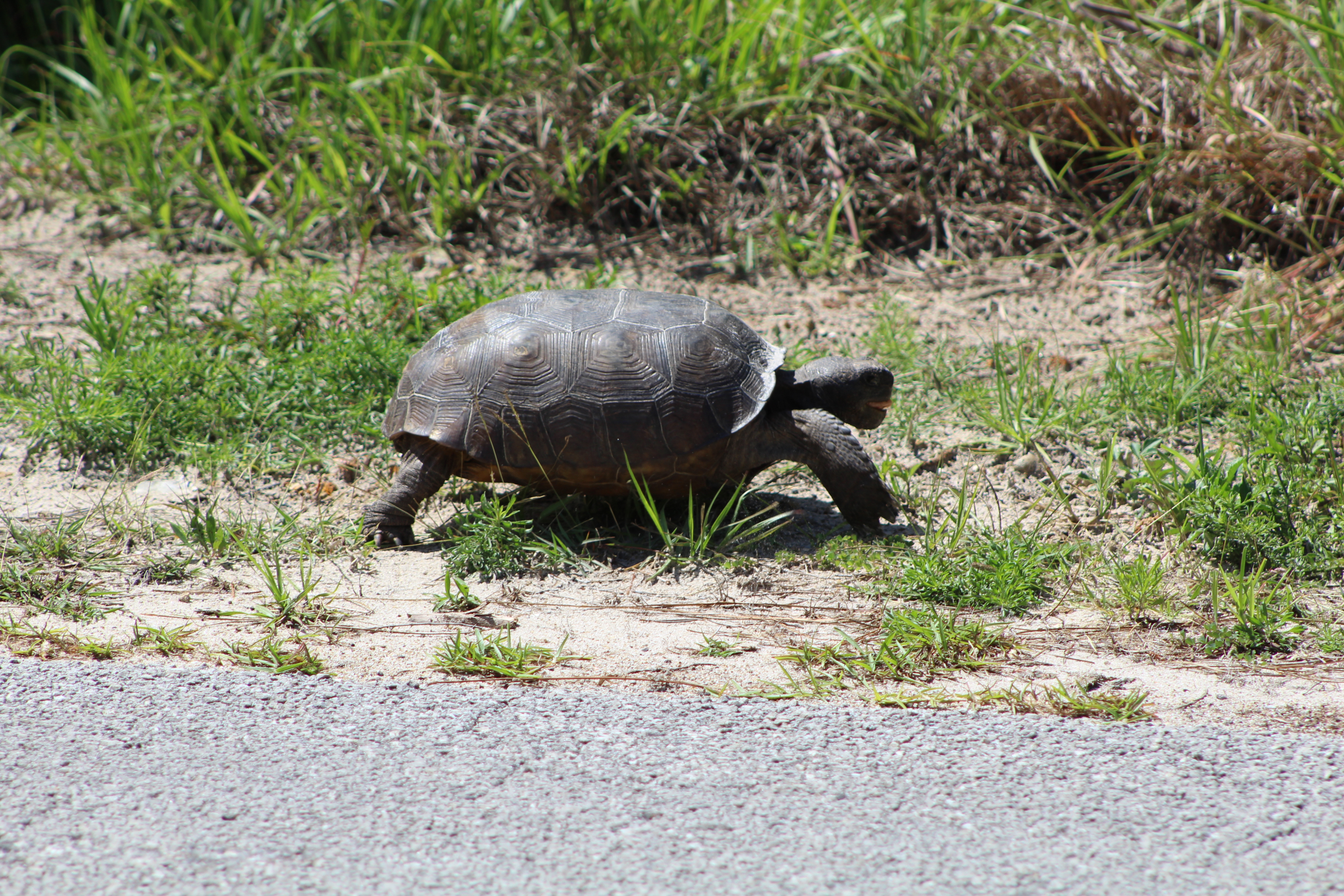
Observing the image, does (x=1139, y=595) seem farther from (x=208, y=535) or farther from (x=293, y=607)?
(x=208, y=535)

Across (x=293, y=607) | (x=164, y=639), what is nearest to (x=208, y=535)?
(x=293, y=607)

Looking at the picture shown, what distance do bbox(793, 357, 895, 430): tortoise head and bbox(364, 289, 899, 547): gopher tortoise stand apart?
15 centimetres

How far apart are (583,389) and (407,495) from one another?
0.74m

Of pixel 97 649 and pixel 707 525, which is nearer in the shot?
pixel 97 649

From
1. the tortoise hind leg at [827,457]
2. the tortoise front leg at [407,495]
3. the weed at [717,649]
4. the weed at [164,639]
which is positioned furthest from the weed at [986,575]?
the weed at [164,639]

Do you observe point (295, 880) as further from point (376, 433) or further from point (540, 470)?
point (376, 433)

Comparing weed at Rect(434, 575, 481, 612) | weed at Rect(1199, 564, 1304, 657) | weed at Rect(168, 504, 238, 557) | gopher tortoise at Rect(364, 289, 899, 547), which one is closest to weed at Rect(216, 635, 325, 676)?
weed at Rect(434, 575, 481, 612)

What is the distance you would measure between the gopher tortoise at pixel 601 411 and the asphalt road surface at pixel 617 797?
115cm

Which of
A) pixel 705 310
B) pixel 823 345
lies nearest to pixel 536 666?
pixel 705 310

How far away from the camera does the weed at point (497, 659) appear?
276cm

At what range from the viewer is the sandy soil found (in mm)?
2750

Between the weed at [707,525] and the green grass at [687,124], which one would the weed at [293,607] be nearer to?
the weed at [707,525]

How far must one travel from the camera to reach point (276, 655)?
2818 millimetres

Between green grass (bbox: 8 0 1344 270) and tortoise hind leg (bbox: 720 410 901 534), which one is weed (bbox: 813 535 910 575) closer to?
tortoise hind leg (bbox: 720 410 901 534)
